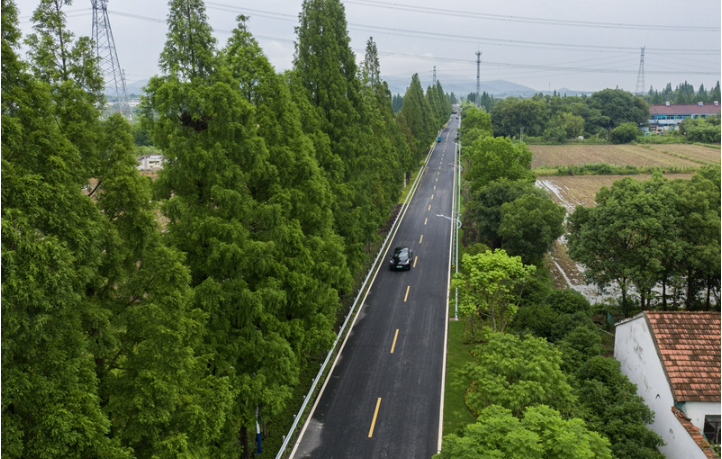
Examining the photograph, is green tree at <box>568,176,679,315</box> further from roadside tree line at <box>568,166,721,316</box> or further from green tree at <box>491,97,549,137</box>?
green tree at <box>491,97,549,137</box>

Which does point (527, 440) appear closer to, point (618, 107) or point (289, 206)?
point (289, 206)

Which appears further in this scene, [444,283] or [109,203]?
[444,283]

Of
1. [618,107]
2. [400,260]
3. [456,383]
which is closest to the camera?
[456,383]

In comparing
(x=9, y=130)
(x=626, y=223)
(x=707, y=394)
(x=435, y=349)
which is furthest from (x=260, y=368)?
(x=626, y=223)

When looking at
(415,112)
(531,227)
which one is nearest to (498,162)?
(531,227)

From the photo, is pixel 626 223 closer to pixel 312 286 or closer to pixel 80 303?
pixel 312 286

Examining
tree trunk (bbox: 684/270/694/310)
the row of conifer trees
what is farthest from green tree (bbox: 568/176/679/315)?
the row of conifer trees

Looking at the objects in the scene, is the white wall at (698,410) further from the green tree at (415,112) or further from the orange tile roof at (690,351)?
the green tree at (415,112)

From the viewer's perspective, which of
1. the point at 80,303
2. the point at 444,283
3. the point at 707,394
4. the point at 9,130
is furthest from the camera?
the point at 444,283
